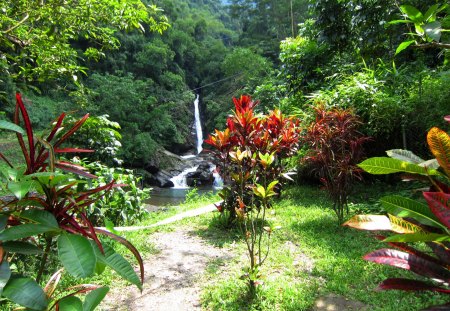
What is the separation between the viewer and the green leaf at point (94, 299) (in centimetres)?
78

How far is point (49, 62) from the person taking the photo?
125 inches

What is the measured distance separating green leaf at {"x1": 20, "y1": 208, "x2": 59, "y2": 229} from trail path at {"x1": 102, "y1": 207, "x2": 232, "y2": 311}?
160 cm

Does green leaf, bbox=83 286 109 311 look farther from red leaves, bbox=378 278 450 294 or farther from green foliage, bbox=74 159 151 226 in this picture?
green foliage, bbox=74 159 151 226

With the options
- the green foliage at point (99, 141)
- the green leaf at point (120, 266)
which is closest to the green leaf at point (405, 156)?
the green leaf at point (120, 266)

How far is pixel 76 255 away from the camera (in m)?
0.68

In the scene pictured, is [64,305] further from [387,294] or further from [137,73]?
[137,73]

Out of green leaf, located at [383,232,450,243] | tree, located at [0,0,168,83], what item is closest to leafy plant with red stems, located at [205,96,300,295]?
tree, located at [0,0,168,83]

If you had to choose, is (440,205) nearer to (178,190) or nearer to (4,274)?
(4,274)

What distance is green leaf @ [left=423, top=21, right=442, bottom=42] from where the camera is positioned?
115cm

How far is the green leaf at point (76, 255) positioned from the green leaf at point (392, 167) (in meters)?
0.78

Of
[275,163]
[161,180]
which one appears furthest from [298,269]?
[161,180]

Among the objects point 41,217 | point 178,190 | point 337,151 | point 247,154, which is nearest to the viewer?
point 41,217

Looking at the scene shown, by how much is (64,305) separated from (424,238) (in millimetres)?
853

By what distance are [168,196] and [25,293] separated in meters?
12.1
